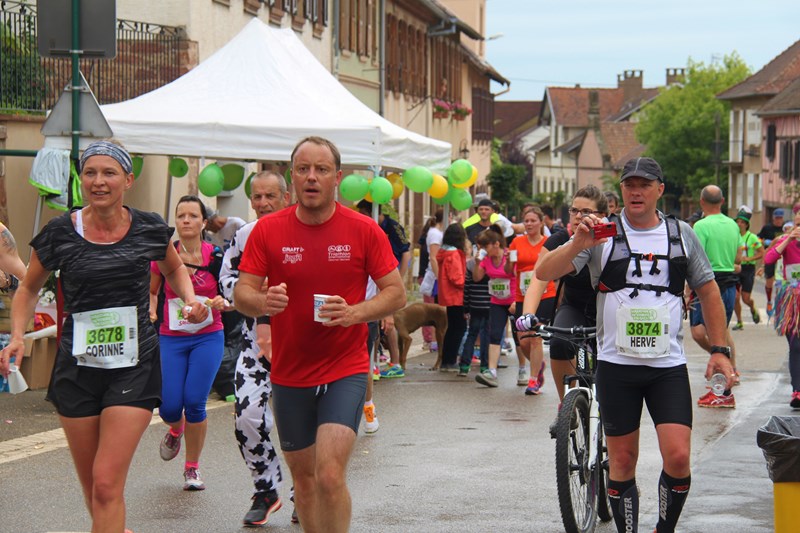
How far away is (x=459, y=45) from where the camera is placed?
53.6 meters

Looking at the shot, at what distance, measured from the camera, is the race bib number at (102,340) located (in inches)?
236

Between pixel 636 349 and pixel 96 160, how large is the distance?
2497 millimetres

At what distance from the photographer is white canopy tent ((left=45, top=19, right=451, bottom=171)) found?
1467 centimetres

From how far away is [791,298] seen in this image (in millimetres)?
12781

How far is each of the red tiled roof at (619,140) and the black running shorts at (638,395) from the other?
376 ft

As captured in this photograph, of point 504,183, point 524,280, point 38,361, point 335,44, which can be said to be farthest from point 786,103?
point 38,361

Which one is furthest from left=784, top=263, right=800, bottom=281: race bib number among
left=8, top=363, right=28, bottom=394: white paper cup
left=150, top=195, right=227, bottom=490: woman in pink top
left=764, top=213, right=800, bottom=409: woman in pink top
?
left=8, top=363, right=28, bottom=394: white paper cup

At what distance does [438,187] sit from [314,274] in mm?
12229

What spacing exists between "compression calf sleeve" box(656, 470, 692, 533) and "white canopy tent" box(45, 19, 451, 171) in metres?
8.70

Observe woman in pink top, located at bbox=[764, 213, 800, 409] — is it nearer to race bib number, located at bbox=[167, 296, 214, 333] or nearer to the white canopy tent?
the white canopy tent

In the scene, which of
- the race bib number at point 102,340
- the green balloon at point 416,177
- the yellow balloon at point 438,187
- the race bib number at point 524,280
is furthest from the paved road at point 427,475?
the yellow balloon at point 438,187

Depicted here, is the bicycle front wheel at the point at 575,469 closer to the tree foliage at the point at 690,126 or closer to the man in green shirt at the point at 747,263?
the man in green shirt at the point at 747,263

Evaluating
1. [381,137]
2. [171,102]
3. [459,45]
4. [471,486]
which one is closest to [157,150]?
[171,102]

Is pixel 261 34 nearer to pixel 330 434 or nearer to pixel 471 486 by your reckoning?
pixel 471 486
